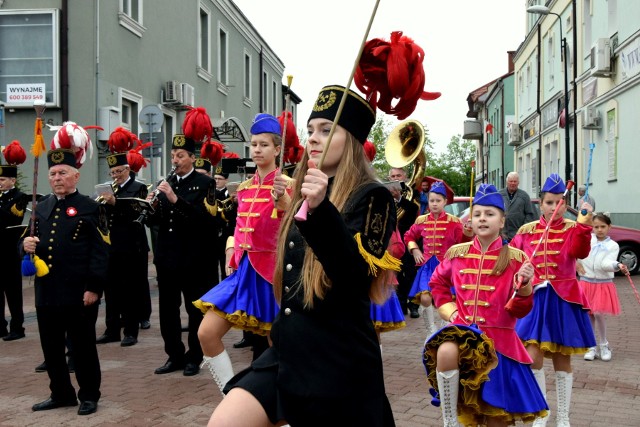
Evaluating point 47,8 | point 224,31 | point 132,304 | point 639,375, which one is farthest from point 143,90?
point 639,375

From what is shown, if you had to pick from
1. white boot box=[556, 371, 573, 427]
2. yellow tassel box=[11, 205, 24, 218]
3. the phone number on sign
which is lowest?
white boot box=[556, 371, 573, 427]

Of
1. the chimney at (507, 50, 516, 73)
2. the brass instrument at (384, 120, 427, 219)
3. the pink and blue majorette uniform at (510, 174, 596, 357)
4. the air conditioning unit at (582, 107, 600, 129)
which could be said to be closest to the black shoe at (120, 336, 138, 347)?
the brass instrument at (384, 120, 427, 219)

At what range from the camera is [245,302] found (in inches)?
219

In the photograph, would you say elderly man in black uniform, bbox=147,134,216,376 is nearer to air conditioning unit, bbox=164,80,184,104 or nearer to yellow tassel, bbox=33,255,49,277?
yellow tassel, bbox=33,255,49,277

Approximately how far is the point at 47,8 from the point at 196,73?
29.8 ft

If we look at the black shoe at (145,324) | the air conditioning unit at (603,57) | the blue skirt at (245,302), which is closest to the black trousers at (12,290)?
the black shoe at (145,324)

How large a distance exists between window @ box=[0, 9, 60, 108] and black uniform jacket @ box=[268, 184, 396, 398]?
15.7m

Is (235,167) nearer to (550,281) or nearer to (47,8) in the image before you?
(550,281)

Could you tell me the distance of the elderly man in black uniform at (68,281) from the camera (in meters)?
6.20

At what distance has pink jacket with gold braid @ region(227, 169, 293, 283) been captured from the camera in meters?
5.80

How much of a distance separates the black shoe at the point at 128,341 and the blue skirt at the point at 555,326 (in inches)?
195

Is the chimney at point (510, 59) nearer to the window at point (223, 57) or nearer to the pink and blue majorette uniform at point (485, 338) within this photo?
the window at point (223, 57)

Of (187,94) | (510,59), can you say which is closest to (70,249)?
(187,94)

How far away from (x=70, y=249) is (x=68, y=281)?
0.84ft
